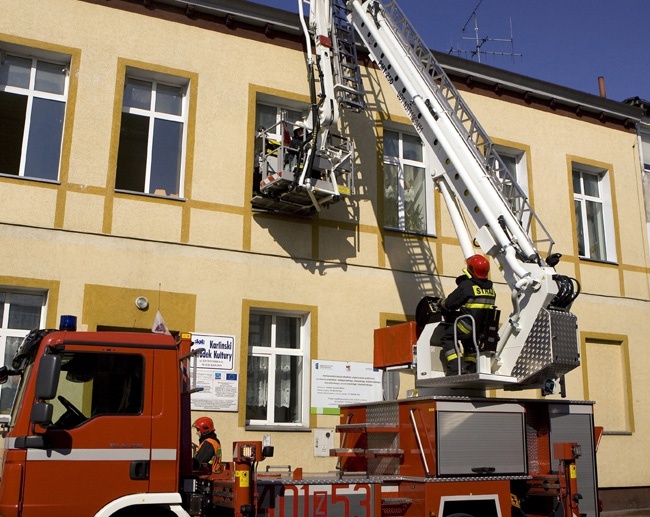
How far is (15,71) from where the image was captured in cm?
1137

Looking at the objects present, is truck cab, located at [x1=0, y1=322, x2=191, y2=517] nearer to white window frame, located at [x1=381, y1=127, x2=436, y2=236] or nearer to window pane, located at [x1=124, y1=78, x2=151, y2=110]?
window pane, located at [x1=124, y1=78, x2=151, y2=110]

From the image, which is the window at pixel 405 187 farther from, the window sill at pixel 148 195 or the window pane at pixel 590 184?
the window pane at pixel 590 184

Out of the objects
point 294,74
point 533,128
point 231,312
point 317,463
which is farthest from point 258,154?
point 533,128

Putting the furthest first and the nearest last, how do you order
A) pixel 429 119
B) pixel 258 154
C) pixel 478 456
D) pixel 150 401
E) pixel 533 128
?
pixel 533 128 → pixel 258 154 → pixel 429 119 → pixel 478 456 → pixel 150 401

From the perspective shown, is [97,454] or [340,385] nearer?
[97,454]

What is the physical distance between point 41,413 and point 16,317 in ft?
16.6

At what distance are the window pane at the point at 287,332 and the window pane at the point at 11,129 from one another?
4564 millimetres

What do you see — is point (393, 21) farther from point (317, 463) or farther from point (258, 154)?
point (317, 463)

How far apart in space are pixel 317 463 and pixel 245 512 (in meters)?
5.41

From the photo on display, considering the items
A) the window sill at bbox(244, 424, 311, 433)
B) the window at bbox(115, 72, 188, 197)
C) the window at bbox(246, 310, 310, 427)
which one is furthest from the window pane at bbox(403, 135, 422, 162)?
the window sill at bbox(244, 424, 311, 433)

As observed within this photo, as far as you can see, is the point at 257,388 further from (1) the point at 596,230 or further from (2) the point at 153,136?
(1) the point at 596,230

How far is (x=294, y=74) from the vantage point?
1309 cm

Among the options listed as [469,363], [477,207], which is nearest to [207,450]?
[469,363]

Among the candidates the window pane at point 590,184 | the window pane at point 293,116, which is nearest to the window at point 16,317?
the window pane at point 293,116
